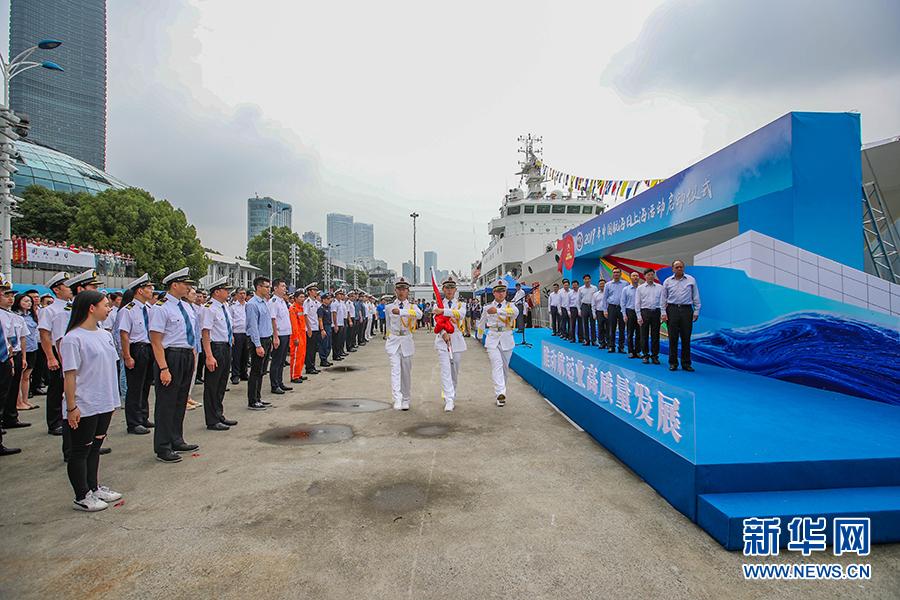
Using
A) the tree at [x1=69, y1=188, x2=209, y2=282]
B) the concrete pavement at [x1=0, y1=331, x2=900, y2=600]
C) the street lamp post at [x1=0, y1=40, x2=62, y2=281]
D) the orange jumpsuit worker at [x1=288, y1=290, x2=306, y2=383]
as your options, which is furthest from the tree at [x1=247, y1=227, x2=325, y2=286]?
the concrete pavement at [x1=0, y1=331, x2=900, y2=600]

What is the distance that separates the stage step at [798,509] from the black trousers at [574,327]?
8470 millimetres

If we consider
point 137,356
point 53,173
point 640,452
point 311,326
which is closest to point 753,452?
point 640,452

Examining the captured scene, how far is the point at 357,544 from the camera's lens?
8.47ft

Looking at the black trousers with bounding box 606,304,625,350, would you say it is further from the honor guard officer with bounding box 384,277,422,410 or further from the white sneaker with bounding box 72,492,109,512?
the white sneaker with bounding box 72,492,109,512

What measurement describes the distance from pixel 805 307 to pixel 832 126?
93.6 inches

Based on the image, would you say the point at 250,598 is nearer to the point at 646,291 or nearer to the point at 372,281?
the point at 646,291

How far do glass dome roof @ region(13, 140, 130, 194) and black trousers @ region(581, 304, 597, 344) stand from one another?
62.1 m

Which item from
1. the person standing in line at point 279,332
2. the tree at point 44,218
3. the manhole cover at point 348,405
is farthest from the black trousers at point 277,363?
the tree at point 44,218

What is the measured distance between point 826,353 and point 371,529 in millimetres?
5621

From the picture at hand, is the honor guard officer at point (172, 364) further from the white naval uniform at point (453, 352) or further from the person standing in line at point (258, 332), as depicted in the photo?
the white naval uniform at point (453, 352)

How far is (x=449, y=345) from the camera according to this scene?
6.35 m

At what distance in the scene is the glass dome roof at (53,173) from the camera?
52125 millimetres

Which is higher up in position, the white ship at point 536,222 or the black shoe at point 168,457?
the white ship at point 536,222

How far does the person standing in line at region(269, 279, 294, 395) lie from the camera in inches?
282
